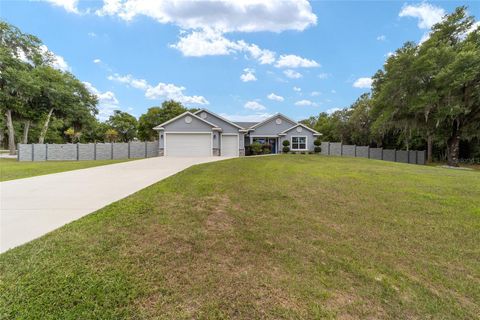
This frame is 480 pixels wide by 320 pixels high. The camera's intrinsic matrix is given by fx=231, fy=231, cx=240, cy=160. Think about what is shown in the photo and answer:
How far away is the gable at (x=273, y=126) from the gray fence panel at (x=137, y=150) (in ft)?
36.7

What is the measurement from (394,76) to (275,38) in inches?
375

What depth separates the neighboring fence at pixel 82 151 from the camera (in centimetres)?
1755

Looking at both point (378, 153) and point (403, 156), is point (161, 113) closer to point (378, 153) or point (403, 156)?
point (378, 153)

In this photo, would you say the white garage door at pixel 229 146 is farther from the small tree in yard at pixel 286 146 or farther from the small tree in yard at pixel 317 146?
the small tree in yard at pixel 317 146

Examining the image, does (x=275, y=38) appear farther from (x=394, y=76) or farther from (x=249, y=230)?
(x=249, y=230)

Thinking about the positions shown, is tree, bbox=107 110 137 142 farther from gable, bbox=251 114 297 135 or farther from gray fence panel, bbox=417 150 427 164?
gray fence panel, bbox=417 150 427 164

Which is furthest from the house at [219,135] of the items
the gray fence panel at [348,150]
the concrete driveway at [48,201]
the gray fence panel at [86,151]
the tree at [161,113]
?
the concrete driveway at [48,201]

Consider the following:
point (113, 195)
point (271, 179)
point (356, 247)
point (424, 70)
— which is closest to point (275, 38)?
point (424, 70)

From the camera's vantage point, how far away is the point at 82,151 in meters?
18.8

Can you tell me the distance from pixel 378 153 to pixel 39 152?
3036cm

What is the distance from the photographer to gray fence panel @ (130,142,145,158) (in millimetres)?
20891

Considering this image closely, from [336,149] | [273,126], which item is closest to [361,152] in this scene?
[336,149]

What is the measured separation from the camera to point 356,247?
3.16 m

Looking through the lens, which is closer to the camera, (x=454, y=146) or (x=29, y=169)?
(x=29, y=169)
